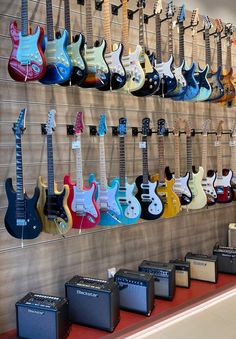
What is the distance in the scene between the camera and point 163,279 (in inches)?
93.7

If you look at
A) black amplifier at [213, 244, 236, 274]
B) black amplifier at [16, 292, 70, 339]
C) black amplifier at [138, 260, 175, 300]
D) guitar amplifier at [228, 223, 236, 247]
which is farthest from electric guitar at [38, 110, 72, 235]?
guitar amplifier at [228, 223, 236, 247]

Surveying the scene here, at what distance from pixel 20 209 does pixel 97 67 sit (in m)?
0.85

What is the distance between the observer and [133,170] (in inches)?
104

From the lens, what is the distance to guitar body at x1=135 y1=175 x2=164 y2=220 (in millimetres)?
2236

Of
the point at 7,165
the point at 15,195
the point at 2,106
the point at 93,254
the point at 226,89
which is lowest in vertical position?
the point at 93,254

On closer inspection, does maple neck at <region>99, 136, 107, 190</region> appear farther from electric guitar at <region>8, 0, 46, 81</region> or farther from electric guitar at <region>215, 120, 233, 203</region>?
electric guitar at <region>215, 120, 233, 203</region>

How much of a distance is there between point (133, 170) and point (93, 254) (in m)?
0.65

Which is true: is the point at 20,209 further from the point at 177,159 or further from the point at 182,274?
the point at 182,274

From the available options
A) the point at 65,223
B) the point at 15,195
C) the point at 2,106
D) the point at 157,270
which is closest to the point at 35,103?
the point at 2,106

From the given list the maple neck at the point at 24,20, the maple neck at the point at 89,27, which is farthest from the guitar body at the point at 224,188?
the maple neck at the point at 24,20

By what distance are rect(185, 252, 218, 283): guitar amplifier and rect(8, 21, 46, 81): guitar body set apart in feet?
5.71

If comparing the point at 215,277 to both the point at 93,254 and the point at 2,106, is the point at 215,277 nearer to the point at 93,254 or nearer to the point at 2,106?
the point at 93,254

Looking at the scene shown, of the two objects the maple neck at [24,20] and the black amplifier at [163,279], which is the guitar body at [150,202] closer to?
the black amplifier at [163,279]

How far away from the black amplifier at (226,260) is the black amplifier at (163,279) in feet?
1.88
